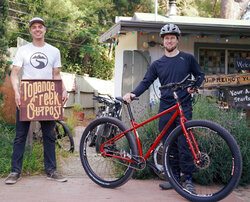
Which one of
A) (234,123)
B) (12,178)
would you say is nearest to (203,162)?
(234,123)

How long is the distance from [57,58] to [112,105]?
267cm

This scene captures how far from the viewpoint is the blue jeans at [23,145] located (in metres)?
4.28

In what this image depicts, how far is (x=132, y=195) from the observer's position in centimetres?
378

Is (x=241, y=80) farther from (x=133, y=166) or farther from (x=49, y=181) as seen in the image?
(x=49, y=181)

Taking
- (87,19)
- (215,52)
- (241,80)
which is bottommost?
(241,80)

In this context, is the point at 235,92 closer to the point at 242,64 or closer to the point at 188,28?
the point at 242,64

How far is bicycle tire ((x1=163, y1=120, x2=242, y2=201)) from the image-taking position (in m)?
3.23

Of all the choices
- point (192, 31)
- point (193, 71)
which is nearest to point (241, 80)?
point (193, 71)

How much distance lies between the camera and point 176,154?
3.81 metres

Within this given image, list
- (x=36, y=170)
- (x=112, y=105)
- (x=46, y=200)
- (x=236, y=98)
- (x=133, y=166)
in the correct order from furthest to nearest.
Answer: (x=112, y=105)
(x=236, y=98)
(x=36, y=170)
(x=133, y=166)
(x=46, y=200)

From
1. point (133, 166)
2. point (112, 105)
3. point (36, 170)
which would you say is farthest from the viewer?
point (112, 105)

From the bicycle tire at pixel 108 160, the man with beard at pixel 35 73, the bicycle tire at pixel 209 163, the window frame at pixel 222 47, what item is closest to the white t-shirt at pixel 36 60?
the man with beard at pixel 35 73

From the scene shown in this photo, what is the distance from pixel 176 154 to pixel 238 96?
227 cm

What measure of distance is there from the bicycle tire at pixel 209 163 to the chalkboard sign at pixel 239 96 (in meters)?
1.42
